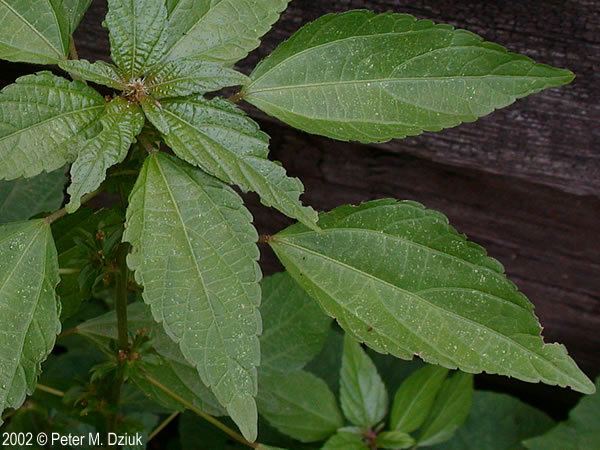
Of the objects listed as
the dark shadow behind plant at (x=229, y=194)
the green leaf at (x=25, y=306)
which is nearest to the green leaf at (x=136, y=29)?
the dark shadow behind plant at (x=229, y=194)

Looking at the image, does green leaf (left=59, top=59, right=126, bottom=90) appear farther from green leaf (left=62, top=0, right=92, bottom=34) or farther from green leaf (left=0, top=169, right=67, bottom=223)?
green leaf (left=0, top=169, right=67, bottom=223)

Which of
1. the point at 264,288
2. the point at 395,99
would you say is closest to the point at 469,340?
the point at 395,99

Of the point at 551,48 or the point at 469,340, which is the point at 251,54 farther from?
the point at 469,340

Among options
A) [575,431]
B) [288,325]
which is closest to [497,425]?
[575,431]

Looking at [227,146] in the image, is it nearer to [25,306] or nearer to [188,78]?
[188,78]

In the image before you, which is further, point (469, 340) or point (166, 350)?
point (166, 350)

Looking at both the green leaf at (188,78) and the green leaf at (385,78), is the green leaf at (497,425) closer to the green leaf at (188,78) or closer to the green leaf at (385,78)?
the green leaf at (385,78)
